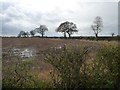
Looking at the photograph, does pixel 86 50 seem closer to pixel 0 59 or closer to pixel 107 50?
pixel 107 50

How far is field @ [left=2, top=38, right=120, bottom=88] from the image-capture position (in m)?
8.69

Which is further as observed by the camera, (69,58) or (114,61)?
(114,61)

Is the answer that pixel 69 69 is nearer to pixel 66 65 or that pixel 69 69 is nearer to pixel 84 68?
pixel 66 65

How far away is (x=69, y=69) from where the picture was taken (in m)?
8.79

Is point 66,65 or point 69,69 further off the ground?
point 66,65

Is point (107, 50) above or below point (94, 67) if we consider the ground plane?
above

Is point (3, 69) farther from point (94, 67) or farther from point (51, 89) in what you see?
point (94, 67)

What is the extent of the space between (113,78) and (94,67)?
0.84 m

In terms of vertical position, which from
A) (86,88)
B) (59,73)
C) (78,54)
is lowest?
(86,88)

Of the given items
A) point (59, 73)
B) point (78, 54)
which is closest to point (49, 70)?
point (59, 73)

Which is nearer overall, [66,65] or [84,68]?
[66,65]

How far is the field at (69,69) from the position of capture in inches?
342

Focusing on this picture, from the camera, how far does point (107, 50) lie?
30.2ft

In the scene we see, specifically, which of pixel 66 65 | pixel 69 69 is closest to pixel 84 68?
pixel 69 69
